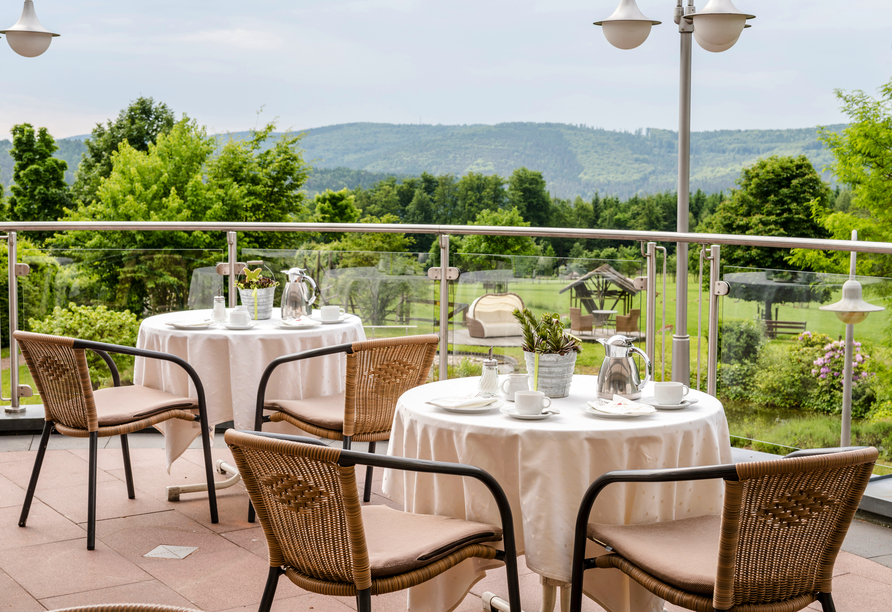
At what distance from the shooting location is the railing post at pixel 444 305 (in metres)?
4.54

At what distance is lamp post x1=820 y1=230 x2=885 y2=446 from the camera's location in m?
3.59

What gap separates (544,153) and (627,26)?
127 ft

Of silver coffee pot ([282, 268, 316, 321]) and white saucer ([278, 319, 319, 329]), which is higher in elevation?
silver coffee pot ([282, 268, 316, 321])

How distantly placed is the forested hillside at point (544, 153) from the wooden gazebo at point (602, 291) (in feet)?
115

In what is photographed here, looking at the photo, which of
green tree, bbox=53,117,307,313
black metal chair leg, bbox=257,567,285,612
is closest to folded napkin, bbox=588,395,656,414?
black metal chair leg, bbox=257,567,285,612


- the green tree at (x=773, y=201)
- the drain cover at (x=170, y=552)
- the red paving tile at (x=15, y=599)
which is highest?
the green tree at (x=773, y=201)

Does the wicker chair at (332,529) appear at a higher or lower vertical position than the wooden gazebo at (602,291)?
lower

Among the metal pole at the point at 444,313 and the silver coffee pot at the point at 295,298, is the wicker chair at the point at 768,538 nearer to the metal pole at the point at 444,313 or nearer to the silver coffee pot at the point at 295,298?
the silver coffee pot at the point at 295,298

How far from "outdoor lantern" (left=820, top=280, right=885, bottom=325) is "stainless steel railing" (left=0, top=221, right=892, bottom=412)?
0.34 meters

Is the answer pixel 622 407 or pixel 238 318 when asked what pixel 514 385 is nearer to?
pixel 622 407

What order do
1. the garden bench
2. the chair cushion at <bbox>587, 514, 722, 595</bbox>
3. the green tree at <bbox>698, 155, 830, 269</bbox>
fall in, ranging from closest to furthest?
the chair cushion at <bbox>587, 514, 722, 595</bbox>
the garden bench
the green tree at <bbox>698, 155, 830, 269</bbox>

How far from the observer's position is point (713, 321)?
157 inches

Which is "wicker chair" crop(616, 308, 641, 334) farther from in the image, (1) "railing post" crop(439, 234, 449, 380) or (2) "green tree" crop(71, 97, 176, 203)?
(2) "green tree" crop(71, 97, 176, 203)

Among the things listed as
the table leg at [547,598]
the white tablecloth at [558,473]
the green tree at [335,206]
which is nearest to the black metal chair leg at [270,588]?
the white tablecloth at [558,473]
